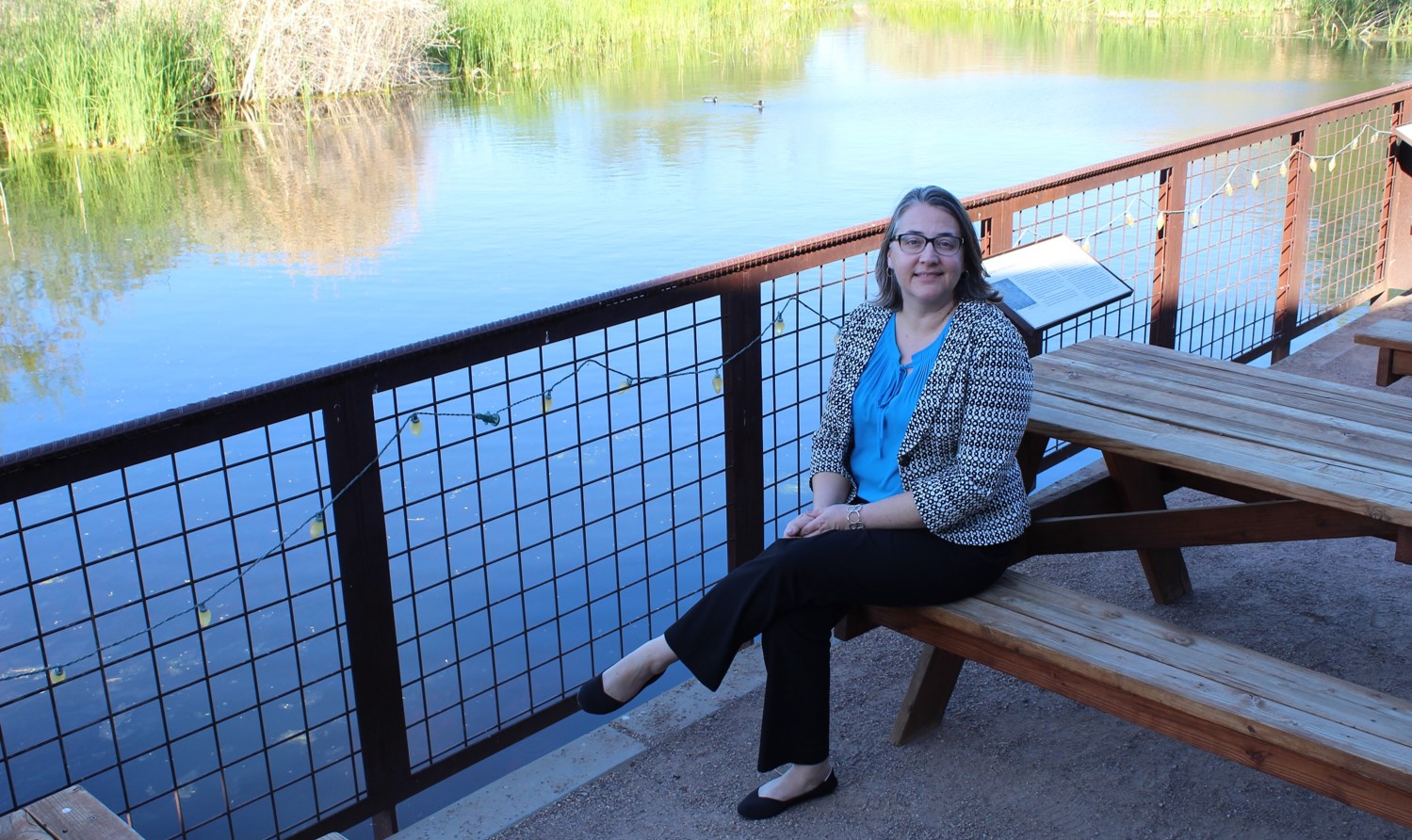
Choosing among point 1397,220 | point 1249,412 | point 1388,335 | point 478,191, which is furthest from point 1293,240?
point 478,191

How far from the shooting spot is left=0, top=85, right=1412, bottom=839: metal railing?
2.49 meters

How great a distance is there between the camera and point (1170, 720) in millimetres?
2188

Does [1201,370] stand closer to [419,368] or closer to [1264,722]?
[1264,722]

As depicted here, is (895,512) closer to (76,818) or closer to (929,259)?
(929,259)

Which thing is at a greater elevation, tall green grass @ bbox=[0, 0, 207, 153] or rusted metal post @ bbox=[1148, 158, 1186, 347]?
tall green grass @ bbox=[0, 0, 207, 153]

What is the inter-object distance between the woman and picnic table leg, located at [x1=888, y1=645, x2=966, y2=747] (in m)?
0.25

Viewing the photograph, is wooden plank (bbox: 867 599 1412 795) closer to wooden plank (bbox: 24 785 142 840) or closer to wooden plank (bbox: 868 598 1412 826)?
wooden plank (bbox: 868 598 1412 826)

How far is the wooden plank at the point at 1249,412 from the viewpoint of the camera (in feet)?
8.68

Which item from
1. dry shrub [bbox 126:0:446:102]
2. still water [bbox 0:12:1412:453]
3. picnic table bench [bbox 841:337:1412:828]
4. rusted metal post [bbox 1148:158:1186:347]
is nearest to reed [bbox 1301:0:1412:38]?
still water [bbox 0:12:1412:453]

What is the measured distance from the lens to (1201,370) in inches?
127

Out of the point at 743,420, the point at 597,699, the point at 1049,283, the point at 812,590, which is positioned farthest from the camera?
the point at 1049,283

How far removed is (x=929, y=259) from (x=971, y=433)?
0.35 m

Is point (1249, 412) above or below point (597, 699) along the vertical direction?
above

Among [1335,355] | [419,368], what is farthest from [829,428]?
[1335,355]
